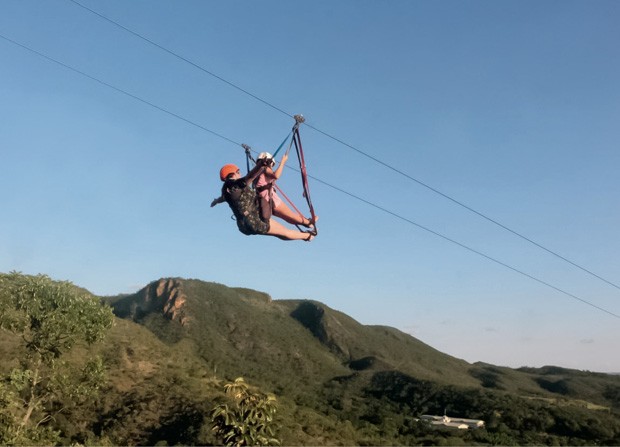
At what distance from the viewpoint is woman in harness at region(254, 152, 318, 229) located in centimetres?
1366

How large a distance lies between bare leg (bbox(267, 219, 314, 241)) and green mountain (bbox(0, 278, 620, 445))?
3059 cm

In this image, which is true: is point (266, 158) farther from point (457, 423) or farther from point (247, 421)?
point (457, 423)

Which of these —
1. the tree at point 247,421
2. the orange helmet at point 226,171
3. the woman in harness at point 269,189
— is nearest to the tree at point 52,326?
the tree at point 247,421

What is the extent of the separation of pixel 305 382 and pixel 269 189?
348 ft

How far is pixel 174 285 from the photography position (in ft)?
460

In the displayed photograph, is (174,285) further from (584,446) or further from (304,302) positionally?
(584,446)

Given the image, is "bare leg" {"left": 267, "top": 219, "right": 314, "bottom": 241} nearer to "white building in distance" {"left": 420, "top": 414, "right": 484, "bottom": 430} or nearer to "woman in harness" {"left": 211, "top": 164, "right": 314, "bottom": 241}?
"woman in harness" {"left": 211, "top": 164, "right": 314, "bottom": 241}

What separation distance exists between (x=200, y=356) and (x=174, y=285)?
45540 millimetres

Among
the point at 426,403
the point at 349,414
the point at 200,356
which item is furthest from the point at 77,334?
the point at 426,403

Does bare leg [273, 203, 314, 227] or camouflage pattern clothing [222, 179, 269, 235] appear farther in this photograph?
bare leg [273, 203, 314, 227]

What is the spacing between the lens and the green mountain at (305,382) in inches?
2095

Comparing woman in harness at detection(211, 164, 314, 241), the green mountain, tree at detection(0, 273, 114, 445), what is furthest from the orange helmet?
the green mountain

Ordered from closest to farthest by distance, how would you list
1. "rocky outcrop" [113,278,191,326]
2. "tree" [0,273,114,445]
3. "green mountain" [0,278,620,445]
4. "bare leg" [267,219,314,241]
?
"bare leg" [267,219,314,241] → "tree" [0,273,114,445] → "green mountain" [0,278,620,445] → "rocky outcrop" [113,278,191,326]

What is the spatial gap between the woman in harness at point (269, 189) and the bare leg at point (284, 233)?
31cm
